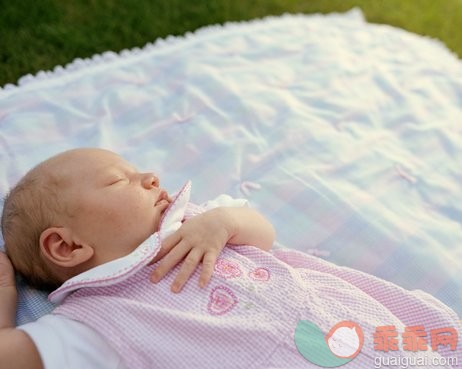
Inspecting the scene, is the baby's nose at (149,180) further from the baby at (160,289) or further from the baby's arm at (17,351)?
the baby's arm at (17,351)

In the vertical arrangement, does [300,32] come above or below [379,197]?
above

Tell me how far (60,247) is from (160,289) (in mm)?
214

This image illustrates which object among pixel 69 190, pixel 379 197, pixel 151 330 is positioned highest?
pixel 69 190

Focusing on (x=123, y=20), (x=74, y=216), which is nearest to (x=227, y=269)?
(x=74, y=216)

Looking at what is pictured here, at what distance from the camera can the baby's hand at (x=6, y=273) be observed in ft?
3.97

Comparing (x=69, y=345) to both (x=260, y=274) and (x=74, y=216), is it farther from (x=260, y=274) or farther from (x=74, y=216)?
(x=260, y=274)

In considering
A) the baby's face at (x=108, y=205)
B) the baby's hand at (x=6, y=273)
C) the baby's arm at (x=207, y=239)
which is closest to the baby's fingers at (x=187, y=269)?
the baby's arm at (x=207, y=239)

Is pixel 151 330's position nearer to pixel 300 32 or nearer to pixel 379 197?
pixel 379 197

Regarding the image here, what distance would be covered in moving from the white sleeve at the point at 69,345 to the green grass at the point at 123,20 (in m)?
1.10

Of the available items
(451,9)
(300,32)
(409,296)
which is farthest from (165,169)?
(451,9)

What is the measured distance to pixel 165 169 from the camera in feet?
5.26

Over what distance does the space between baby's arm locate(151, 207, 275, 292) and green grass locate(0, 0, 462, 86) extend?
1.05m

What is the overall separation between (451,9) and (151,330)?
2.35m

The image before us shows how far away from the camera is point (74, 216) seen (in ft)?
3.78
